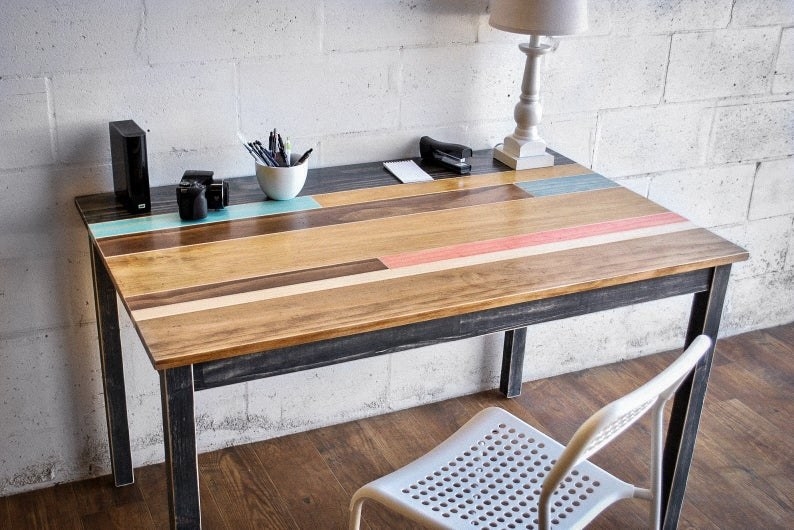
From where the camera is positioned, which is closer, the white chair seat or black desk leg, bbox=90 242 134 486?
the white chair seat

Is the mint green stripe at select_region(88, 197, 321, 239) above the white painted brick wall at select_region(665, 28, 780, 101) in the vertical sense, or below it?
below

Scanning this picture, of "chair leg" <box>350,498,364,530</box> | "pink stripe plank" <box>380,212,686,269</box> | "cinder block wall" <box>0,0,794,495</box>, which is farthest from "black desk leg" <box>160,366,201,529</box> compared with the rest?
"cinder block wall" <box>0,0,794,495</box>

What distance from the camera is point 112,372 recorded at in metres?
2.35

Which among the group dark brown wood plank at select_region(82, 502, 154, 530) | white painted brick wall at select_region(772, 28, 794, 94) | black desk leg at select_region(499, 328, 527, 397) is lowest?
dark brown wood plank at select_region(82, 502, 154, 530)

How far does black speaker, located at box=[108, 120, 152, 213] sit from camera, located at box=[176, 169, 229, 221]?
0.27ft

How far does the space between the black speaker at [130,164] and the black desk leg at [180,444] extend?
648 millimetres

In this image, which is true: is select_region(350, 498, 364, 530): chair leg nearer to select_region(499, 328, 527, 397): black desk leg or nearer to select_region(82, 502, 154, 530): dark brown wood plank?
select_region(82, 502, 154, 530): dark brown wood plank

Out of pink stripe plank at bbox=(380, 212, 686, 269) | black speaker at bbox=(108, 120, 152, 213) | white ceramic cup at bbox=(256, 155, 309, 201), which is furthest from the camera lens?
white ceramic cup at bbox=(256, 155, 309, 201)

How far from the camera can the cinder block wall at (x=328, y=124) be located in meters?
2.17

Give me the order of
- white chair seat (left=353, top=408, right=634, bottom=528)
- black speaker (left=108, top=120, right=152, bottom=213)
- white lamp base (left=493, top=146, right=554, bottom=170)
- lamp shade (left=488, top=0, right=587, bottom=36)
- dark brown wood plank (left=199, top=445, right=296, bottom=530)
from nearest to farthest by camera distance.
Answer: white chair seat (left=353, top=408, right=634, bottom=528)
black speaker (left=108, top=120, right=152, bottom=213)
lamp shade (left=488, top=0, right=587, bottom=36)
dark brown wood plank (left=199, top=445, right=296, bottom=530)
white lamp base (left=493, top=146, right=554, bottom=170)

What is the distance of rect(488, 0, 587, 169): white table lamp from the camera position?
7.48ft

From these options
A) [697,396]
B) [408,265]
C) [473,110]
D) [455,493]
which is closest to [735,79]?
[473,110]

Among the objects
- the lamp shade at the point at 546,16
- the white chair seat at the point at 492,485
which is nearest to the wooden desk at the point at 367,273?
the white chair seat at the point at 492,485

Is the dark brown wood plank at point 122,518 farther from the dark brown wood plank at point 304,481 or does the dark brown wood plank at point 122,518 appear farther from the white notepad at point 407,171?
the white notepad at point 407,171
